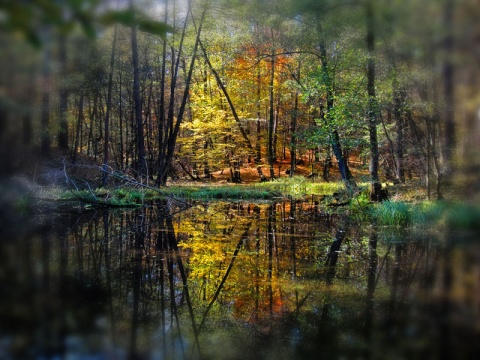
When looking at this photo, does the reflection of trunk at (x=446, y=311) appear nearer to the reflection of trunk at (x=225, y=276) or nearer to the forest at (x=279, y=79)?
the forest at (x=279, y=79)

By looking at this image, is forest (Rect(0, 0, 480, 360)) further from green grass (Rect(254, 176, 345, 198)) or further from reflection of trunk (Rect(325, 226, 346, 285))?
green grass (Rect(254, 176, 345, 198))

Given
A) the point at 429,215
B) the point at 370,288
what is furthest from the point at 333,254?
the point at 429,215

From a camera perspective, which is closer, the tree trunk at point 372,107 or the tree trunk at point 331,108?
the tree trunk at point 372,107

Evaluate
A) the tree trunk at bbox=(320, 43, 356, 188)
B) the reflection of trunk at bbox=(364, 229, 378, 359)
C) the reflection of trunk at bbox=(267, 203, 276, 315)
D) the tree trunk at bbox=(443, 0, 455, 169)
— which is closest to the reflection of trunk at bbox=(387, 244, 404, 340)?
the reflection of trunk at bbox=(364, 229, 378, 359)

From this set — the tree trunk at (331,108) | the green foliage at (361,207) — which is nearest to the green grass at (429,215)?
the green foliage at (361,207)

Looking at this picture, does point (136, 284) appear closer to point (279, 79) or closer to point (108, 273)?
point (108, 273)

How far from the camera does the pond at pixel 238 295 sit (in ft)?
9.36

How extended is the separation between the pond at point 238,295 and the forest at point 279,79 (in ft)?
4.22

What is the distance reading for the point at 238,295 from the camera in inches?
156

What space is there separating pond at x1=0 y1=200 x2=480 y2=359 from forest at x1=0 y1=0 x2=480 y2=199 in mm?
1285

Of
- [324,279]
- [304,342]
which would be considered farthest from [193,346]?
[324,279]

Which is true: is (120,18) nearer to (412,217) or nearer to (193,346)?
(193,346)

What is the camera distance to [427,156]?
788 centimetres

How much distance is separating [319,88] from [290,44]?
2.35 meters
